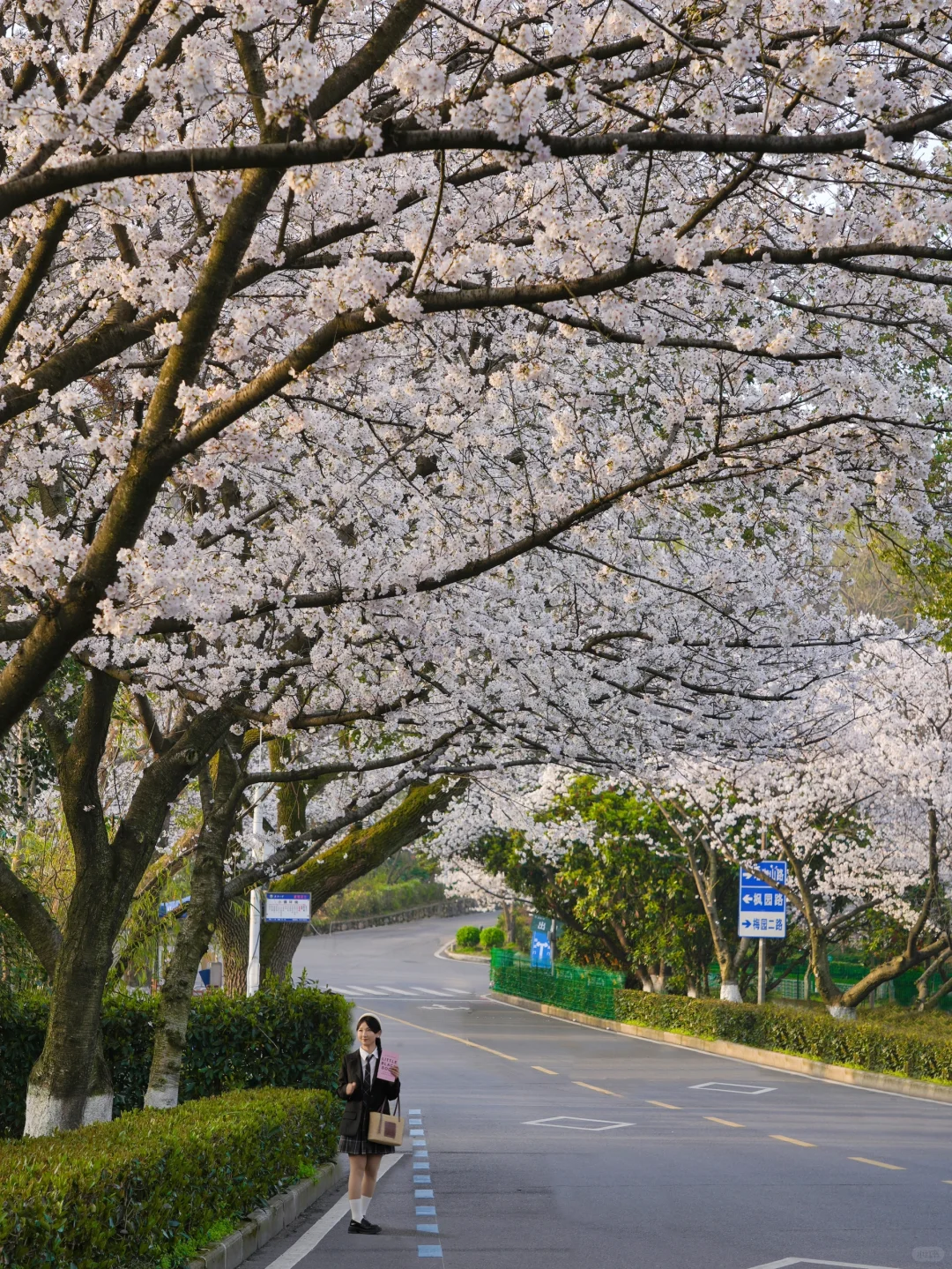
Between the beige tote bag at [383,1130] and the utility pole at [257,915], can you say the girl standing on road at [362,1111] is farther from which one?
the utility pole at [257,915]

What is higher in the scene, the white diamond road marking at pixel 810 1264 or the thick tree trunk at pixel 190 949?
the thick tree trunk at pixel 190 949

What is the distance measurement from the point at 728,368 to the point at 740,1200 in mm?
7611

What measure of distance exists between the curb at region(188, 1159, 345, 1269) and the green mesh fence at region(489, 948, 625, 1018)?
27316mm

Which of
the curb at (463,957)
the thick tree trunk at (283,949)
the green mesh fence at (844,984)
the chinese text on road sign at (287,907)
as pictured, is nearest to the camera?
the chinese text on road sign at (287,907)

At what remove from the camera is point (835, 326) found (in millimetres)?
8938

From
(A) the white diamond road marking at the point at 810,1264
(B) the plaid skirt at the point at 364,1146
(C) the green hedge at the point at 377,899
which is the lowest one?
(A) the white diamond road marking at the point at 810,1264

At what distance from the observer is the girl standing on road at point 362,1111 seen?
422 inches

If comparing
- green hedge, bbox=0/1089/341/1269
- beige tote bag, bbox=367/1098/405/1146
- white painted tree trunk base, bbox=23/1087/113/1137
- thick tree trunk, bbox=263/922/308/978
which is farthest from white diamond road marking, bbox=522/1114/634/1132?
white painted tree trunk base, bbox=23/1087/113/1137

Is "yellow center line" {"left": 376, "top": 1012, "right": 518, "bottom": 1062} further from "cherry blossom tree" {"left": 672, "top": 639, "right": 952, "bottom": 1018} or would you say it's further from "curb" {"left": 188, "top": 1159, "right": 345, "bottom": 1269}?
"curb" {"left": 188, "top": 1159, "right": 345, "bottom": 1269}

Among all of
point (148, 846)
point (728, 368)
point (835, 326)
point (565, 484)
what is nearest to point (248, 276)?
point (728, 368)

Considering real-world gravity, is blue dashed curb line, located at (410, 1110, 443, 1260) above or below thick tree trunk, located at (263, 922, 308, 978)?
below

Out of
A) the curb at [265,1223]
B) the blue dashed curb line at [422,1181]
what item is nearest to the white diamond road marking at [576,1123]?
the blue dashed curb line at [422,1181]

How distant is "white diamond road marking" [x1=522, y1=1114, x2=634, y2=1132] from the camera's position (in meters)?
18.1

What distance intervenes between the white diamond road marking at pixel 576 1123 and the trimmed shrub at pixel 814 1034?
288 inches
